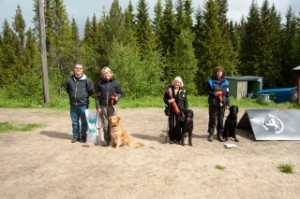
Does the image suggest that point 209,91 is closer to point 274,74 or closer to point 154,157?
point 154,157

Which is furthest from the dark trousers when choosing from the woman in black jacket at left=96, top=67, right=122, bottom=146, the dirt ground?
the woman in black jacket at left=96, top=67, right=122, bottom=146

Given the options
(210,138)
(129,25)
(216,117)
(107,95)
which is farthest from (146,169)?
(129,25)

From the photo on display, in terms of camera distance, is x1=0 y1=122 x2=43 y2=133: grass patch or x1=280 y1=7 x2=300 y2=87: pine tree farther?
x1=280 y1=7 x2=300 y2=87: pine tree

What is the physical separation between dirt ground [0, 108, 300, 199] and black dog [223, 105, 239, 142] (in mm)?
334

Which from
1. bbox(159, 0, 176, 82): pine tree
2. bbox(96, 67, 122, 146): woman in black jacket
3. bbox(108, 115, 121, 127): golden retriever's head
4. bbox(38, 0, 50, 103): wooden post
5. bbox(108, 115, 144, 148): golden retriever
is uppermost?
bbox(159, 0, 176, 82): pine tree

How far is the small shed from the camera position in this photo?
30.6 m

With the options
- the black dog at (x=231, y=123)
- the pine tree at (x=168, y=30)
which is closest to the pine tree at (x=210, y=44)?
the pine tree at (x=168, y=30)

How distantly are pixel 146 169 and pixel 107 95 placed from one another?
2.22 metres

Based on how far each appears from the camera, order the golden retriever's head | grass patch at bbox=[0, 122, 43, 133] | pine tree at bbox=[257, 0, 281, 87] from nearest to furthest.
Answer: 1. the golden retriever's head
2. grass patch at bbox=[0, 122, 43, 133]
3. pine tree at bbox=[257, 0, 281, 87]

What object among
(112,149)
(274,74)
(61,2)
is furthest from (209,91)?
(274,74)

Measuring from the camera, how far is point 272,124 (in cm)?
870

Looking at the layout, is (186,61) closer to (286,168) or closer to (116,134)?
(116,134)

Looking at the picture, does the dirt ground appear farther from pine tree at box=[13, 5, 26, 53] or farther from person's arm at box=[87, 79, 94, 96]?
pine tree at box=[13, 5, 26, 53]

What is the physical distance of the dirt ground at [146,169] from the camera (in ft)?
16.3
